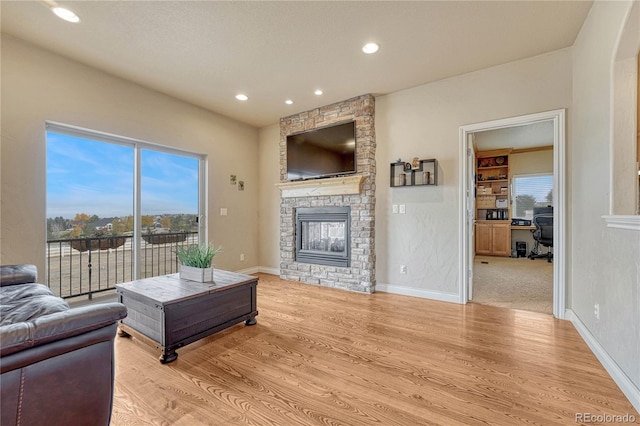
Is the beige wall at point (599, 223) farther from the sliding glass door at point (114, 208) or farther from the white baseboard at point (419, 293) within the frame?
the sliding glass door at point (114, 208)

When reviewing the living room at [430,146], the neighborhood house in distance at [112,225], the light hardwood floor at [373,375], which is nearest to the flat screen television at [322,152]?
the living room at [430,146]

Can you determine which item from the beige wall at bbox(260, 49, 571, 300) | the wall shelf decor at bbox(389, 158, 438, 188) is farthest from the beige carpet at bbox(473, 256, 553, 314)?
the wall shelf decor at bbox(389, 158, 438, 188)

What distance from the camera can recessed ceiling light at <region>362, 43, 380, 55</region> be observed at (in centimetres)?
280

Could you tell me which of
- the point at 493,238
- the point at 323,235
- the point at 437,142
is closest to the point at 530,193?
the point at 493,238

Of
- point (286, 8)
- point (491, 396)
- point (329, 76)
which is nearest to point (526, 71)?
point (329, 76)

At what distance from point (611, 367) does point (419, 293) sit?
195 centimetres

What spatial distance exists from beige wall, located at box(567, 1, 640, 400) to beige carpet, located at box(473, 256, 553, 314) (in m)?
0.67

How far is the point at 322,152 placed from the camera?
446 cm

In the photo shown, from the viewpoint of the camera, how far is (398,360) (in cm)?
214

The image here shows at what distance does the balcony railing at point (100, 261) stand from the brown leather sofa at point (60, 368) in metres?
2.47

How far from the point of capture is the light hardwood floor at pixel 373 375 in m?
1.57

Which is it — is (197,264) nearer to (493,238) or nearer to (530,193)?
(493,238)

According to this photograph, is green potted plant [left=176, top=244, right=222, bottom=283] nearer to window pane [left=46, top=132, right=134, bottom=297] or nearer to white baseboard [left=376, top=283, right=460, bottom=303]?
window pane [left=46, top=132, right=134, bottom=297]

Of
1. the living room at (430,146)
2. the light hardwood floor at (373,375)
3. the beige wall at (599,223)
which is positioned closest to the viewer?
the light hardwood floor at (373,375)
